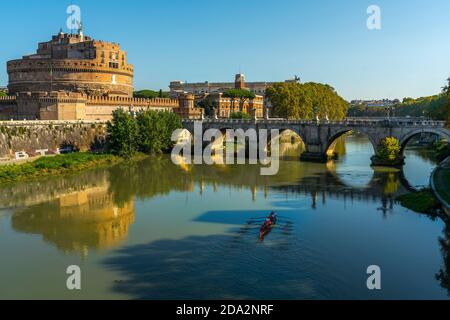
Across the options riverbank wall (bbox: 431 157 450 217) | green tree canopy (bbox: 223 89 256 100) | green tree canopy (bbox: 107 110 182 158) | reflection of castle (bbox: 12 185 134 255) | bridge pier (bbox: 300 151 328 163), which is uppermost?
green tree canopy (bbox: 223 89 256 100)

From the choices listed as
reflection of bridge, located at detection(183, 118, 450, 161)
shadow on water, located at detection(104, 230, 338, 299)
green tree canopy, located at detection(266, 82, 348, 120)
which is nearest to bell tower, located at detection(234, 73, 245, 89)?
green tree canopy, located at detection(266, 82, 348, 120)

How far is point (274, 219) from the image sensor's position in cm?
1973

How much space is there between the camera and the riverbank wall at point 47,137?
1391 inches

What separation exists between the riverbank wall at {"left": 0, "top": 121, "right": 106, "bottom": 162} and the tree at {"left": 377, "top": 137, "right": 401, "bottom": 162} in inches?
945

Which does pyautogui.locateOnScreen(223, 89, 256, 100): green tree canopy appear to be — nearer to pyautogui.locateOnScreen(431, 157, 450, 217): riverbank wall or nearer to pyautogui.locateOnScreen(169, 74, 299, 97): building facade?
pyautogui.locateOnScreen(169, 74, 299, 97): building facade

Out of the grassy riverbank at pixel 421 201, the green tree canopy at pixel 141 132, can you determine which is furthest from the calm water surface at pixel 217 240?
the green tree canopy at pixel 141 132

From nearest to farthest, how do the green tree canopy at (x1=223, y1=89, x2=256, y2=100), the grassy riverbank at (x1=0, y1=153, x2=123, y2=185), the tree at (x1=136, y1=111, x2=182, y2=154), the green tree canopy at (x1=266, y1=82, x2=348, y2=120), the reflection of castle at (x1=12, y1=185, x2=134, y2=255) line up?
the reflection of castle at (x1=12, y1=185, x2=134, y2=255), the grassy riverbank at (x1=0, y1=153, x2=123, y2=185), the tree at (x1=136, y1=111, x2=182, y2=154), the green tree canopy at (x1=266, y1=82, x2=348, y2=120), the green tree canopy at (x1=223, y1=89, x2=256, y2=100)

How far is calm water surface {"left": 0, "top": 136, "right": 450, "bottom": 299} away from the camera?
13.7 meters

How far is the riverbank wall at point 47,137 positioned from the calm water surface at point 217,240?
24.2 feet

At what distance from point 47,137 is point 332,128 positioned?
76.7 ft

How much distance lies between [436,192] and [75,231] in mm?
16423

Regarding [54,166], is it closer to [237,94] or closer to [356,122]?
[356,122]

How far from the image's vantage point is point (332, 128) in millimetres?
40906
